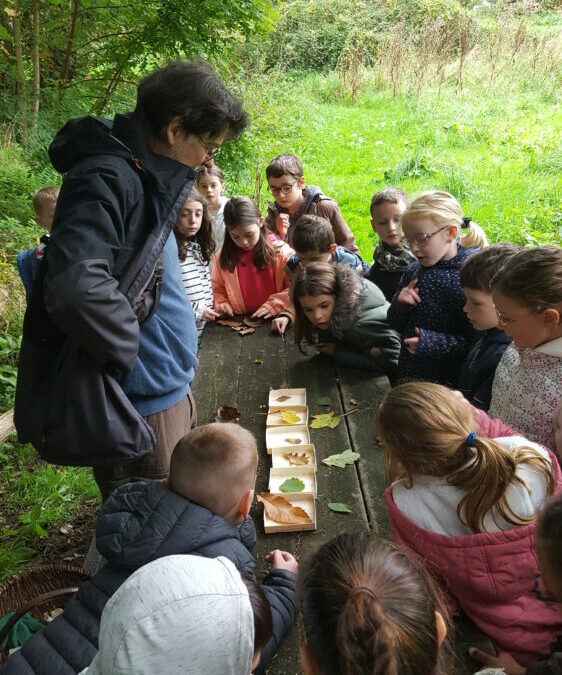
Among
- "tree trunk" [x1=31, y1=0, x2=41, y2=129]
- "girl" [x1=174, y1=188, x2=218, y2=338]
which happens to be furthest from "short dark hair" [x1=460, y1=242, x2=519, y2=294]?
"tree trunk" [x1=31, y1=0, x2=41, y2=129]

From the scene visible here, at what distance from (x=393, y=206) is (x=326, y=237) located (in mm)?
490

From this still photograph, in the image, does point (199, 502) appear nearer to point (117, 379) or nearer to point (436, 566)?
point (117, 379)

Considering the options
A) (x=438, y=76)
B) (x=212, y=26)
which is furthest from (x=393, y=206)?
(x=438, y=76)

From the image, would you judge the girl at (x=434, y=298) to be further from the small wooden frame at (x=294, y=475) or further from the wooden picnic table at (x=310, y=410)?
the small wooden frame at (x=294, y=475)

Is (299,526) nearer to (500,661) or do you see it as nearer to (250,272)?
(500,661)

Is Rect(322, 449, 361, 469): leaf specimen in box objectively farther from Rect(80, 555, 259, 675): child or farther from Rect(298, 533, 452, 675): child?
Rect(80, 555, 259, 675): child

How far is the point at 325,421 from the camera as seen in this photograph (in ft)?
9.14

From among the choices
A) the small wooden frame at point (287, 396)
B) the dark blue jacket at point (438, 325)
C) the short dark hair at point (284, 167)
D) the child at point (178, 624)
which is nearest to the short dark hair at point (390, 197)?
the dark blue jacket at point (438, 325)

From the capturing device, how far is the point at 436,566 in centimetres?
177

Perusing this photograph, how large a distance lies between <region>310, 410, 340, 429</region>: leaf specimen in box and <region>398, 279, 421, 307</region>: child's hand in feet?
2.68

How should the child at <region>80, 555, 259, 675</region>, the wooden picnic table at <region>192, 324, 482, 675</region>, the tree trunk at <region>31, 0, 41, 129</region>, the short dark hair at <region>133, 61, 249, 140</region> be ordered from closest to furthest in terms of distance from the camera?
1. the child at <region>80, 555, 259, 675</region>
2. the short dark hair at <region>133, 61, 249, 140</region>
3. the wooden picnic table at <region>192, 324, 482, 675</region>
4. the tree trunk at <region>31, 0, 41, 129</region>

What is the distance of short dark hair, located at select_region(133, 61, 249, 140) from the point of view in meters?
1.83

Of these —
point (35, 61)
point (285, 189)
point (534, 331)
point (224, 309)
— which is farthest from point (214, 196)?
point (35, 61)

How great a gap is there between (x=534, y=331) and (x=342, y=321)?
51.0 inches
